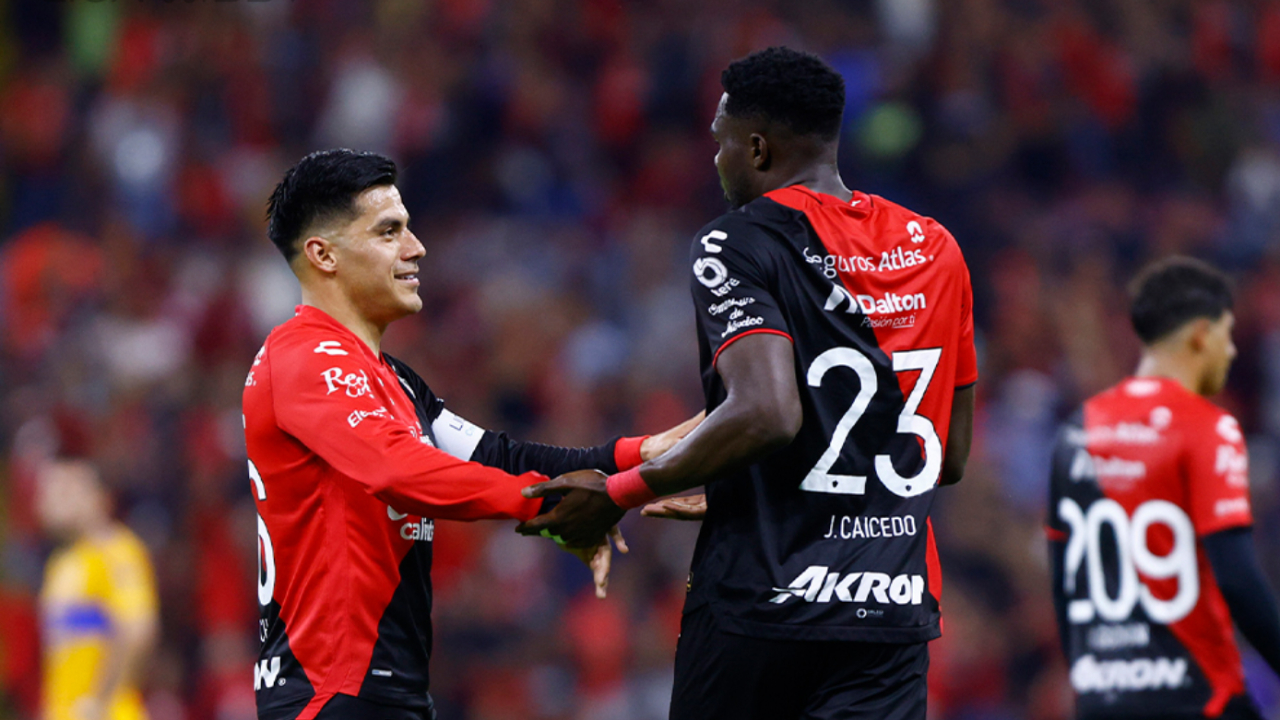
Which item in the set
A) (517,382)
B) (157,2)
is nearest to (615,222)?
(517,382)

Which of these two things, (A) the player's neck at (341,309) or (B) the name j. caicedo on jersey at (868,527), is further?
(A) the player's neck at (341,309)

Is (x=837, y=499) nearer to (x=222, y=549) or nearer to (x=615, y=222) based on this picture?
(x=222, y=549)

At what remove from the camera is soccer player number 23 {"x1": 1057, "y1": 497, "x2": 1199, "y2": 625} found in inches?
209

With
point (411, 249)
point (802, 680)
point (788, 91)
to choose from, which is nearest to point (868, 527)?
point (802, 680)

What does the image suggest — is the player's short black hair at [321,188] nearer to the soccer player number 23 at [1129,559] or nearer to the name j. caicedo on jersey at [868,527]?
the name j. caicedo on jersey at [868,527]

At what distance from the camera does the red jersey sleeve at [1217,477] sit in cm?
508

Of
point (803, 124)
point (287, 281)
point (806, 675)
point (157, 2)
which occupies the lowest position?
point (806, 675)

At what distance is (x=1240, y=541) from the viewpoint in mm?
5031

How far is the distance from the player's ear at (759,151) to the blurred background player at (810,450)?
0.12 feet

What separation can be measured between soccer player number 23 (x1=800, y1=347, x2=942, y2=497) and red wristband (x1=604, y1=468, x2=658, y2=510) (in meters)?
0.45

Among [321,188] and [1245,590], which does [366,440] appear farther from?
[1245,590]

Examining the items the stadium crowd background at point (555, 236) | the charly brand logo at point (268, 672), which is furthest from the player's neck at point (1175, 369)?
the stadium crowd background at point (555, 236)

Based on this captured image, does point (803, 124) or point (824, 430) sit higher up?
point (803, 124)

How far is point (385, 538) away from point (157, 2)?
10789 mm
